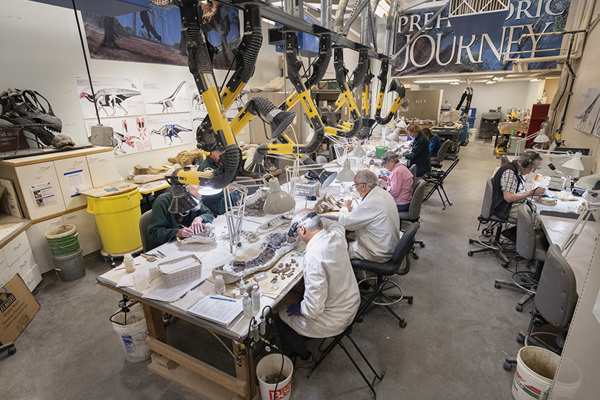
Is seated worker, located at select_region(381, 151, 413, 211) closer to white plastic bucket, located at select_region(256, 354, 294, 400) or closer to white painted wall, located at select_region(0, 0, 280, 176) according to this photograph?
white plastic bucket, located at select_region(256, 354, 294, 400)

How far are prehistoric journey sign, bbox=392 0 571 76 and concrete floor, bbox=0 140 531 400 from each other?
648cm

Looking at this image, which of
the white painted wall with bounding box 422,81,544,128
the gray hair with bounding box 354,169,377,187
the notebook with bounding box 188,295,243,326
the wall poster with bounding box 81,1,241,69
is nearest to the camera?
the notebook with bounding box 188,295,243,326

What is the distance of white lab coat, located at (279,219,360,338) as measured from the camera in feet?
7.20

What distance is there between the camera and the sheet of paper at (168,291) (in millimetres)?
2172

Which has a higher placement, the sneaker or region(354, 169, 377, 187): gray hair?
region(354, 169, 377, 187): gray hair

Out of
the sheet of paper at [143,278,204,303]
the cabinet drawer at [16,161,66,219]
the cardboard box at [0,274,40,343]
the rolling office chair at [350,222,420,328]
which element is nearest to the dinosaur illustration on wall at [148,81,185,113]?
the cabinet drawer at [16,161,66,219]

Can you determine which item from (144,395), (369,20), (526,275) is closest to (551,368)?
(526,275)

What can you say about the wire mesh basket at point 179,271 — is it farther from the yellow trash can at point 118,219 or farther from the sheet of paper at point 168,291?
the yellow trash can at point 118,219

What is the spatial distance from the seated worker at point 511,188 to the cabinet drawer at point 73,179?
5495mm

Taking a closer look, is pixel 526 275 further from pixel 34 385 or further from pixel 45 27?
pixel 45 27

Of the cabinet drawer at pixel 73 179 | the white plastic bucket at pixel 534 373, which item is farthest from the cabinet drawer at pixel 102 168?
the white plastic bucket at pixel 534 373

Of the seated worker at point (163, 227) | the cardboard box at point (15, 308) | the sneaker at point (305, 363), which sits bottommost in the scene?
the sneaker at point (305, 363)

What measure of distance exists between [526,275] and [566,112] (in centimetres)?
530

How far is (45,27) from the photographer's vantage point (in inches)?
165
